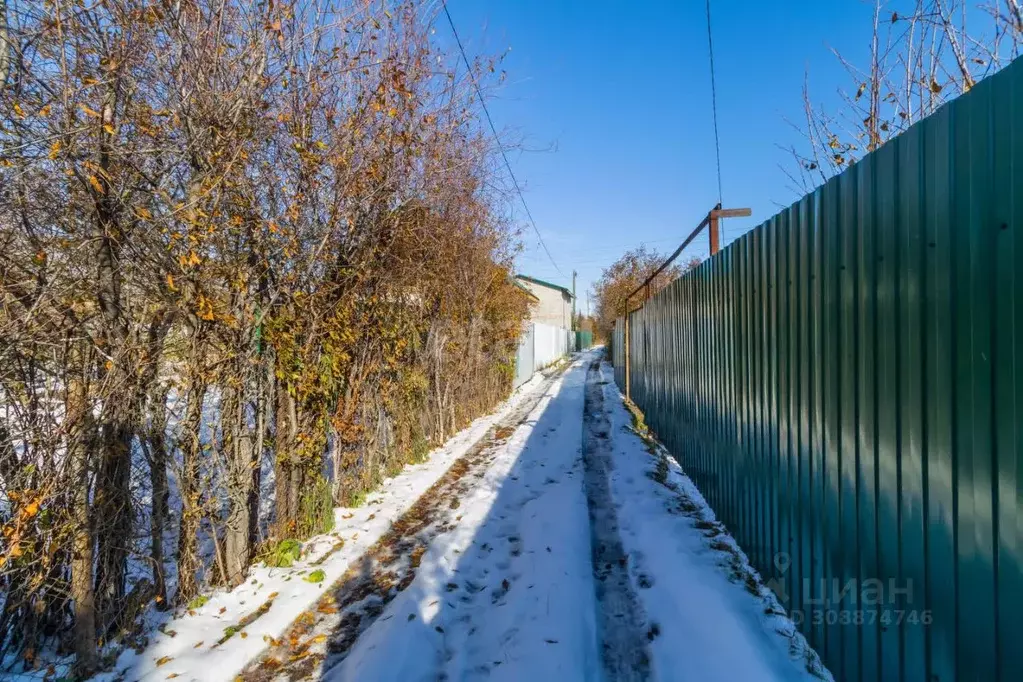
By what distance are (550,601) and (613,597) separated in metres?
0.42

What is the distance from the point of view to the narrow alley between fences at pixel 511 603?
243 cm

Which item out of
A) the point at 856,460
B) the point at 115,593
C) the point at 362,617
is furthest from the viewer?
the point at 362,617

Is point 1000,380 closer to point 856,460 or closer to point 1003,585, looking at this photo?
point 1003,585

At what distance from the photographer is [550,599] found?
299cm

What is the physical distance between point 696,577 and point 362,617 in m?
2.14

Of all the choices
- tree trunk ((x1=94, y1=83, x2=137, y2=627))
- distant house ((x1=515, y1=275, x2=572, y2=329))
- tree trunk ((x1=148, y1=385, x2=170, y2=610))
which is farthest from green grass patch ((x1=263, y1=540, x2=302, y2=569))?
distant house ((x1=515, y1=275, x2=572, y2=329))

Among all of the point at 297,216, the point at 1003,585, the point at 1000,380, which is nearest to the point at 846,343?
the point at 1000,380

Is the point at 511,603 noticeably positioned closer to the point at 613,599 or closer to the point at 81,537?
the point at 613,599

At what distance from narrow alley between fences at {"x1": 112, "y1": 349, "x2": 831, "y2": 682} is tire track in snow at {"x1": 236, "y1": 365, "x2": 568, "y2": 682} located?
0.01m

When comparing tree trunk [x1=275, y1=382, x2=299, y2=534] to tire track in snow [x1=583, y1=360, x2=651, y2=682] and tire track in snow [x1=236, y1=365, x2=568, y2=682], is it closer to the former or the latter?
tire track in snow [x1=236, y1=365, x2=568, y2=682]

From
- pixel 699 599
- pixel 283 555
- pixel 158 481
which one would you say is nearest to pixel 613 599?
pixel 699 599

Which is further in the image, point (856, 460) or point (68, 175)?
point (68, 175)

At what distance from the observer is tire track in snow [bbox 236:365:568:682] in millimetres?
2561

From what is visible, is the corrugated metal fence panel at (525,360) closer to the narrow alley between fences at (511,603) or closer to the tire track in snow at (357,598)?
the tire track in snow at (357,598)
